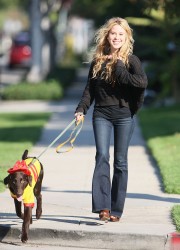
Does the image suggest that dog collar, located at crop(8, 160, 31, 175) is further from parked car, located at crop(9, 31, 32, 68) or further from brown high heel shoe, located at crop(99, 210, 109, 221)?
parked car, located at crop(9, 31, 32, 68)

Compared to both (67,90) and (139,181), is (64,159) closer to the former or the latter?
(139,181)

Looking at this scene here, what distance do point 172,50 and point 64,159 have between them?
12.6 metres

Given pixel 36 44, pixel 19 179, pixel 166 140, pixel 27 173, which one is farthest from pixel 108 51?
pixel 36 44

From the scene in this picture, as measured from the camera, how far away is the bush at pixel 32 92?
2867 centimetres

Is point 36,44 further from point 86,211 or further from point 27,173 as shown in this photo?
point 27,173

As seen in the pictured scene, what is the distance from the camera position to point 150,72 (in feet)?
85.7

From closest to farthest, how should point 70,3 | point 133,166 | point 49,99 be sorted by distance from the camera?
point 133,166 → point 49,99 → point 70,3

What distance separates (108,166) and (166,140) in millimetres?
7299

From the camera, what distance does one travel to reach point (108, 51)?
8.61 meters

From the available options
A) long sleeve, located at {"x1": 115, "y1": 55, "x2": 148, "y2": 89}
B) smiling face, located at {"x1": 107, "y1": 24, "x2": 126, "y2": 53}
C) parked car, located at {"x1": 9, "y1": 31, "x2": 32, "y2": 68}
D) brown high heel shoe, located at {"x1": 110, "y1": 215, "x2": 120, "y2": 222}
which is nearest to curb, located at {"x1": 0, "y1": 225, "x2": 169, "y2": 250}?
brown high heel shoe, located at {"x1": 110, "y1": 215, "x2": 120, "y2": 222}

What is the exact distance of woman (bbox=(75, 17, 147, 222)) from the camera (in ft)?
27.8

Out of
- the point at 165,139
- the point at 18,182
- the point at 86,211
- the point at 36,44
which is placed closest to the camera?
the point at 18,182

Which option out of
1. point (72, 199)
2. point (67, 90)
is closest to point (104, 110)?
point (72, 199)

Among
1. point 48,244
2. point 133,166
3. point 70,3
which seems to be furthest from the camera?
point 70,3
